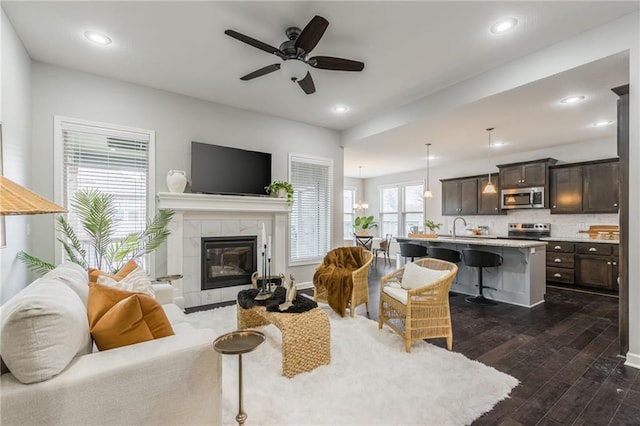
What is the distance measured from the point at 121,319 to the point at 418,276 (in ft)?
8.25

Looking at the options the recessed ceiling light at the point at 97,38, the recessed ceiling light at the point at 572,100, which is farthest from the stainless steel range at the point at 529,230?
the recessed ceiling light at the point at 97,38

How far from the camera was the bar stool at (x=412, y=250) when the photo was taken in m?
5.00

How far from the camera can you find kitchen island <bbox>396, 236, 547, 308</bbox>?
13.3ft

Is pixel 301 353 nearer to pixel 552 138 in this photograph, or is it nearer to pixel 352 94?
pixel 352 94

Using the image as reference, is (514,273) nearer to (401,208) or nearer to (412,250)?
(412,250)

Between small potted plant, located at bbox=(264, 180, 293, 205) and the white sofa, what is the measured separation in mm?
3285

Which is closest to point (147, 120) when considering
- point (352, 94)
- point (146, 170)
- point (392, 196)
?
point (146, 170)

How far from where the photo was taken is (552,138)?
5.35 meters

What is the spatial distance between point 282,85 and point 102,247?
2842 millimetres

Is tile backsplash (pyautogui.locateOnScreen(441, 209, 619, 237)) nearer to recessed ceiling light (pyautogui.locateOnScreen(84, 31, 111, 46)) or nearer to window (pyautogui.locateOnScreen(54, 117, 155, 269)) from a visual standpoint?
window (pyautogui.locateOnScreen(54, 117, 155, 269))

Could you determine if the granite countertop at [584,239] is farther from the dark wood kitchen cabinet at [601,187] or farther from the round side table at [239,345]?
the round side table at [239,345]

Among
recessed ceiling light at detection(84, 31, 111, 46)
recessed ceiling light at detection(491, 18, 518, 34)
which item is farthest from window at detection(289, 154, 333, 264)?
recessed ceiling light at detection(491, 18, 518, 34)

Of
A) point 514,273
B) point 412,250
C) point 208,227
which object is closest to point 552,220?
point 514,273

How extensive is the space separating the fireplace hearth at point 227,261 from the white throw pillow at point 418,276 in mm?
2399
